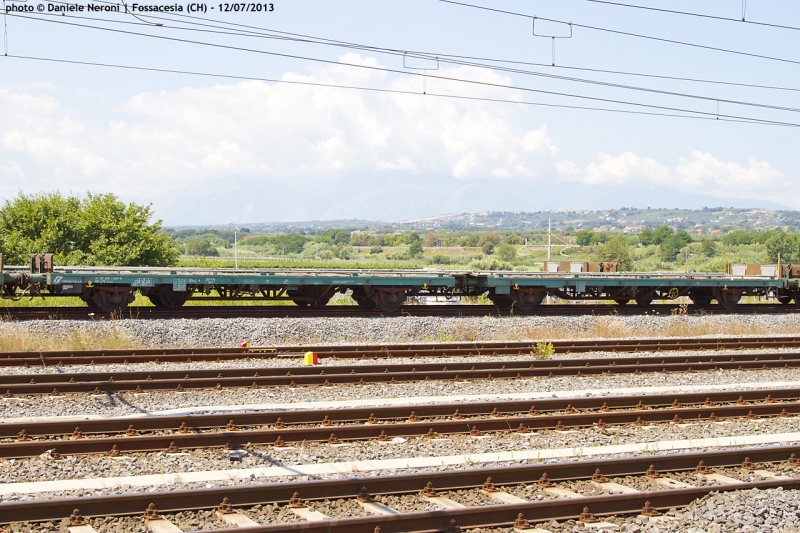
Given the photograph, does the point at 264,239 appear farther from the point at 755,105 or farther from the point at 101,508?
the point at 101,508

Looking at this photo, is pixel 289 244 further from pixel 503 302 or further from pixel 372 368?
pixel 372 368

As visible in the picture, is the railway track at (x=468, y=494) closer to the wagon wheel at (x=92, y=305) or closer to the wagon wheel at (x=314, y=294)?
the wagon wheel at (x=92, y=305)

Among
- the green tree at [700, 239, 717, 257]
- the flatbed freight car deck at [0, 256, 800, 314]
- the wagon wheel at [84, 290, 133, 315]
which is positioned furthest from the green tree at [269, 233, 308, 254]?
the wagon wheel at [84, 290, 133, 315]

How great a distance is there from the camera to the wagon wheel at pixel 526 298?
2288 cm

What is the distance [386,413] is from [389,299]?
1223cm

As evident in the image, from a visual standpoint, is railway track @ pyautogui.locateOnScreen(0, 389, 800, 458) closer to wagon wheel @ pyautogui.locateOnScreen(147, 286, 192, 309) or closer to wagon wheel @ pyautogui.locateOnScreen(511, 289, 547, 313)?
wagon wheel @ pyautogui.locateOnScreen(511, 289, 547, 313)

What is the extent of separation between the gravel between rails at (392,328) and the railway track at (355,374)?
4133 mm

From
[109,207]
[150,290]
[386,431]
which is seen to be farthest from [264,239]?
[386,431]

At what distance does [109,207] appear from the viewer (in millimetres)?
37094

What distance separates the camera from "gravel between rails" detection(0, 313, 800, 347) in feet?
54.4

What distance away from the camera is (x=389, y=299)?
21.9 meters

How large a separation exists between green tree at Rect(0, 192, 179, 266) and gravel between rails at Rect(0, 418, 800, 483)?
94.2ft

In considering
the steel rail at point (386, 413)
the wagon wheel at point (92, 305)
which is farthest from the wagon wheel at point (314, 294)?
the steel rail at point (386, 413)

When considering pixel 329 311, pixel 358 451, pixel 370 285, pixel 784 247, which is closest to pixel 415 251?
pixel 784 247
